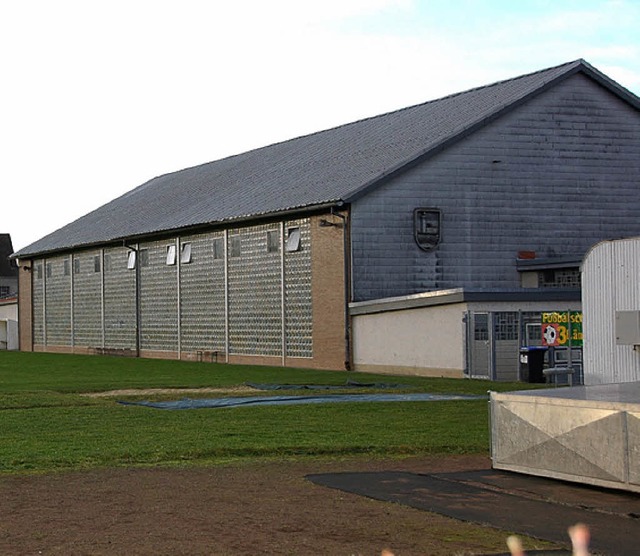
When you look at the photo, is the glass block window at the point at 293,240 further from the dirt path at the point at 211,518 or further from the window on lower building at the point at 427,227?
the dirt path at the point at 211,518

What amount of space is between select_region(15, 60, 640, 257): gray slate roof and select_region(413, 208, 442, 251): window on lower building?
5.84ft

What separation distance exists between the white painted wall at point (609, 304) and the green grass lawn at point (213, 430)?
2.38 m

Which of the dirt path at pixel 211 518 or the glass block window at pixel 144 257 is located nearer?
the dirt path at pixel 211 518

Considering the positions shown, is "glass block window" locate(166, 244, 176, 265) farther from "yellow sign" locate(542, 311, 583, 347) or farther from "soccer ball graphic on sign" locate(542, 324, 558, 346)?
"soccer ball graphic on sign" locate(542, 324, 558, 346)

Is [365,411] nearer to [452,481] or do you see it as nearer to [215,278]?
[452,481]

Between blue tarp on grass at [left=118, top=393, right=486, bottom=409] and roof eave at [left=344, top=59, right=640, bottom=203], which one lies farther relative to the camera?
roof eave at [left=344, top=59, right=640, bottom=203]

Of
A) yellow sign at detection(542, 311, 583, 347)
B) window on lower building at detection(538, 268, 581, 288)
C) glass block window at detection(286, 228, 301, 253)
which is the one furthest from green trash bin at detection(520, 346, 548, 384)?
glass block window at detection(286, 228, 301, 253)

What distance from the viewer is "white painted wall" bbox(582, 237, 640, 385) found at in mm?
22422

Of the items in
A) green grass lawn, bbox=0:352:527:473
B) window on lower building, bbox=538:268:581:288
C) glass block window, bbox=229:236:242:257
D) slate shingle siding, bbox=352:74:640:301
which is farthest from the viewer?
glass block window, bbox=229:236:242:257

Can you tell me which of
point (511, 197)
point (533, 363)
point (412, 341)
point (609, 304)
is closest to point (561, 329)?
point (533, 363)

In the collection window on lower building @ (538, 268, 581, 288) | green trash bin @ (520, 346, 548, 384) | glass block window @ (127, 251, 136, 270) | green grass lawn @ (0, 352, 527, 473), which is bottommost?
green grass lawn @ (0, 352, 527, 473)

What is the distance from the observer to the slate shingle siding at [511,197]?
39844mm

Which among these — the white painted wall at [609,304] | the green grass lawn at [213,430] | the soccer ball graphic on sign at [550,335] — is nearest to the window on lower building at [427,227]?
the soccer ball graphic on sign at [550,335]

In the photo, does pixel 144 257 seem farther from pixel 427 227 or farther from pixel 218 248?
pixel 427 227
